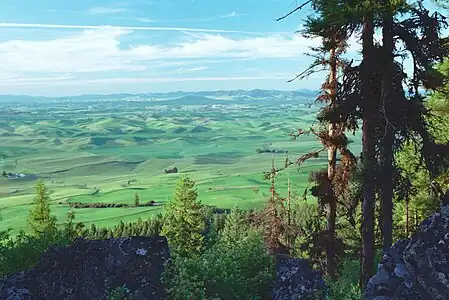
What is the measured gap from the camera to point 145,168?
189 m

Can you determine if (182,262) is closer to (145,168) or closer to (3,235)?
(3,235)

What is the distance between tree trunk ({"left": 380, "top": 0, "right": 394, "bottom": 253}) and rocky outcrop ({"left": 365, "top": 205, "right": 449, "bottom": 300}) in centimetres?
441

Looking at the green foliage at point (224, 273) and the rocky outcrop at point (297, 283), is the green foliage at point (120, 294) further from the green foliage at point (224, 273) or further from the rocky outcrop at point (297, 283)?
the rocky outcrop at point (297, 283)

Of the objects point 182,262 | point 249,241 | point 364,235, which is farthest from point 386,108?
point 182,262

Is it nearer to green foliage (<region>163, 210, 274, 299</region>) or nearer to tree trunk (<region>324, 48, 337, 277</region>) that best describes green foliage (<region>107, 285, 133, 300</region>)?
green foliage (<region>163, 210, 274, 299</region>)

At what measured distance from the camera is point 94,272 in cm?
844

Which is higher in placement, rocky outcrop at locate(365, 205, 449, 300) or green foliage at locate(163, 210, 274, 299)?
rocky outcrop at locate(365, 205, 449, 300)

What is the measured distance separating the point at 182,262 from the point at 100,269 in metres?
1.53

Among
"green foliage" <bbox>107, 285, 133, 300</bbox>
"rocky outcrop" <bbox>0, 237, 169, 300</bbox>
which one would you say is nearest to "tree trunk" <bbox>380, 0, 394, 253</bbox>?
"rocky outcrop" <bbox>0, 237, 169, 300</bbox>

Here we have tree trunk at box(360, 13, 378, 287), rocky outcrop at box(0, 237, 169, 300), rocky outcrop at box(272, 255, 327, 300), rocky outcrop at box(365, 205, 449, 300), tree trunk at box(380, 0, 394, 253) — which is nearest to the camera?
rocky outcrop at box(365, 205, 449, 300)

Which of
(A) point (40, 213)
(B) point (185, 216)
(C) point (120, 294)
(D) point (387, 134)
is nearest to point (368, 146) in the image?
(D) point (387, 134)

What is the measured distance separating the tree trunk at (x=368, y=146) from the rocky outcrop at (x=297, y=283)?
323 centimetres

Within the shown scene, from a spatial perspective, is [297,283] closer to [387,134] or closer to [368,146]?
[368,146]

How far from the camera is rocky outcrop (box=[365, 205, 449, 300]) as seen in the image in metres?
6.34
